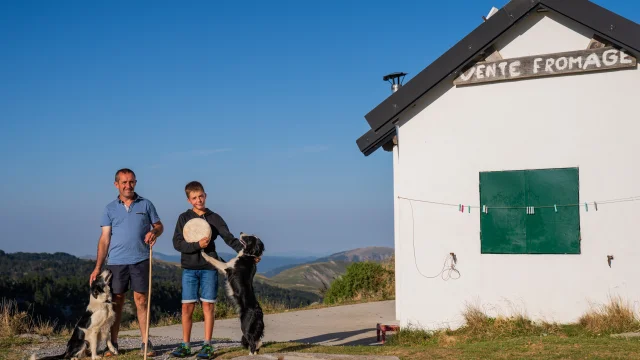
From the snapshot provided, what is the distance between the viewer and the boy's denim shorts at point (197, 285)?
8.48 m

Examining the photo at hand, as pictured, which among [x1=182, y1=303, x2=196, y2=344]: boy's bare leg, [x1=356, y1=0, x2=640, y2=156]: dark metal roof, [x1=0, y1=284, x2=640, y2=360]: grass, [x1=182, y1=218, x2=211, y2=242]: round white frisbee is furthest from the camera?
[x1=356, y1=0, x2=640, y2=156]: dark metal roof

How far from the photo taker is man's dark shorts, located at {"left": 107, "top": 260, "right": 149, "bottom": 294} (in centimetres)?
883

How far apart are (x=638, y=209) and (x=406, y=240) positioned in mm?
3502

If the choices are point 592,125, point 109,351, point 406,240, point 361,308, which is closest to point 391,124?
point 406,240

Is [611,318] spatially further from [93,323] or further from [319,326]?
[93,323]

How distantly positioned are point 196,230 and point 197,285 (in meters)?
0.73

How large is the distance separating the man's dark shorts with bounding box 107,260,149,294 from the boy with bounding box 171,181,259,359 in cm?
64

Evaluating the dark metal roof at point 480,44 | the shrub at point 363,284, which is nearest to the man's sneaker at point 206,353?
the dark metal roof at point 480,44

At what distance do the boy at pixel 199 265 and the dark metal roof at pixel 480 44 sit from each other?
3709 millimetres

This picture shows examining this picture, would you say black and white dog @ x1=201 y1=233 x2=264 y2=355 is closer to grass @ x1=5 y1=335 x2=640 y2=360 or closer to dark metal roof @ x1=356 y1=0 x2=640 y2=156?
grass @ x1=5 y1=335 x2=640 y2=360

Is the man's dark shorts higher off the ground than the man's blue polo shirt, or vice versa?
the man's blue polo shirt

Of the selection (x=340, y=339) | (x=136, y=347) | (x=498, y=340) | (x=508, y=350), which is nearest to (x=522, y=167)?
(x=498, y=340)

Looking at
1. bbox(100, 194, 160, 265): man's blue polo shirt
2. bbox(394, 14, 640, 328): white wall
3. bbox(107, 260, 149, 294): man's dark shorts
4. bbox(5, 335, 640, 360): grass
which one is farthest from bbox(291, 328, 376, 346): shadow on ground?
bbox(100, 194, 160, 265): man's blue polo shirt

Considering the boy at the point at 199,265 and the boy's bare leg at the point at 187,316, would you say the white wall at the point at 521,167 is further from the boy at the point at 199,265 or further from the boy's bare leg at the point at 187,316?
the boy's bare leg at the point at 187,316
